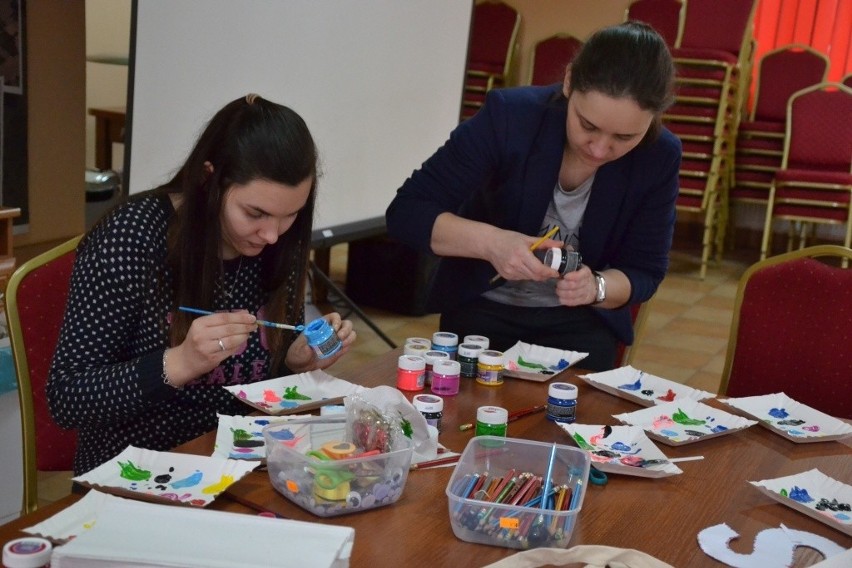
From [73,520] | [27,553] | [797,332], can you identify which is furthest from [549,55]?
[27,553]

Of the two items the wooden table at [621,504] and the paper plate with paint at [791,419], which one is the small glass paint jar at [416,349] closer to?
the wooden table at [621,504]

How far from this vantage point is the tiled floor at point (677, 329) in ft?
13.6

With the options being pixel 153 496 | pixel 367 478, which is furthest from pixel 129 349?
pixel 367 478

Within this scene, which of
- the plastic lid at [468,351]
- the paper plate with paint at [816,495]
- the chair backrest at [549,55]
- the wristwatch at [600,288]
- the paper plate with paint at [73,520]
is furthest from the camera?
the chair backrest at [549,55]

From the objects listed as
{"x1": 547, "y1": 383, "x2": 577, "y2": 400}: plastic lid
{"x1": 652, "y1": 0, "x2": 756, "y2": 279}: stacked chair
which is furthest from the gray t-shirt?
{"x1": 652, "y1": 0, "x2": 756, "y2": 279}: stacked chair

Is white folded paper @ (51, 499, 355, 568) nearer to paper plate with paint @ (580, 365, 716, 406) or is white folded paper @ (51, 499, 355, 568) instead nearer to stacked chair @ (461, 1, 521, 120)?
paper plate with paint @ (580, 365, 716, 406)

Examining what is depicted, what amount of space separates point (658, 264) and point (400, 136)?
1977 mm

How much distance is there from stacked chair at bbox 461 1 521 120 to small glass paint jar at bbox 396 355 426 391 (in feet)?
17.9

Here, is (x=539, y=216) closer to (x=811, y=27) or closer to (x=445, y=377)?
(x=445, y=377)

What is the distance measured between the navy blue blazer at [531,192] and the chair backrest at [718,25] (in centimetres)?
446

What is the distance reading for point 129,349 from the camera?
1.54m

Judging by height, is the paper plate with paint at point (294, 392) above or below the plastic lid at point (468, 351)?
below

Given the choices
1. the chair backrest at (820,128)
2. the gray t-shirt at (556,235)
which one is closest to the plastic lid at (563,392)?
the gray t-shirt at (556,235)

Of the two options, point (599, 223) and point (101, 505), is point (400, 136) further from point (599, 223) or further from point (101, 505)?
point (101, 505)
